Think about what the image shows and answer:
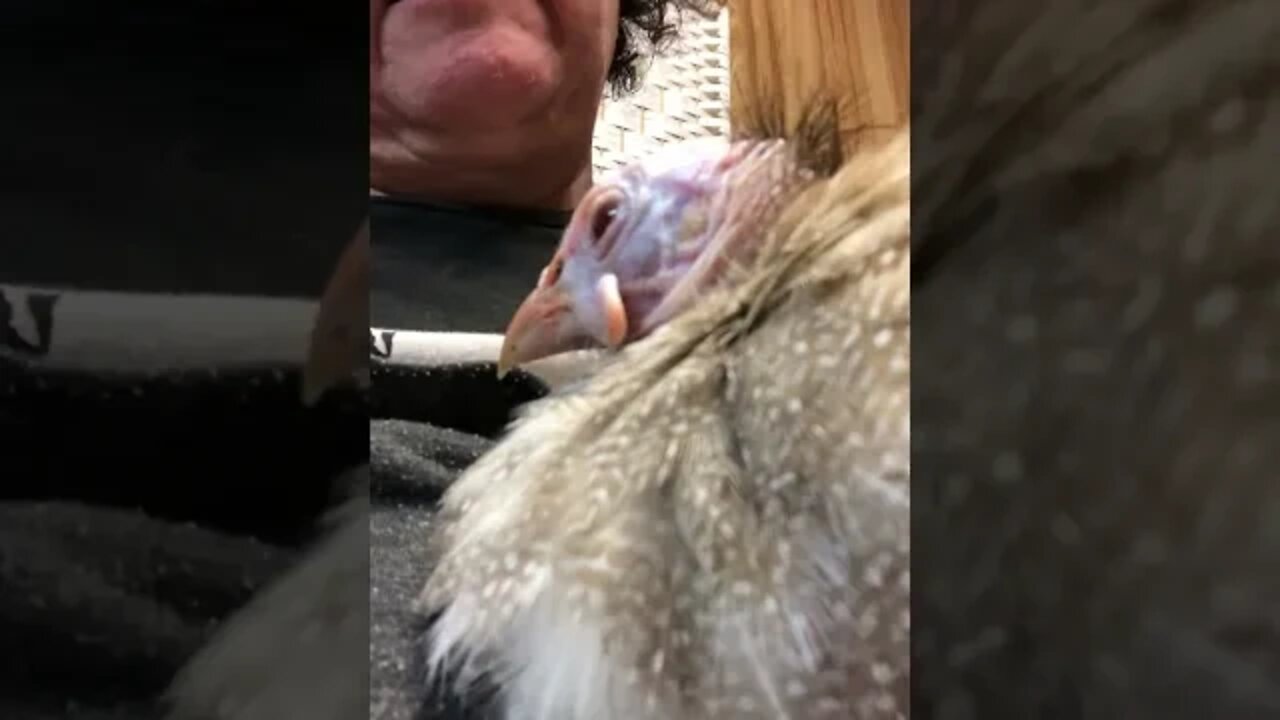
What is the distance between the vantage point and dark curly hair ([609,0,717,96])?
96cm

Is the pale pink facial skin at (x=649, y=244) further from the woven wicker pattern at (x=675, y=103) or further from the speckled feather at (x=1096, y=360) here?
the speckled feather at (x=1096, y=360)

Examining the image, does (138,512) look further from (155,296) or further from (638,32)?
(638,32)

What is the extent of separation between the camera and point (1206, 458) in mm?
972

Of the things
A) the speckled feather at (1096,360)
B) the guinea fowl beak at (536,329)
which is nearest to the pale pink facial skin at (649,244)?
the guinea fowl beak at (536,329)

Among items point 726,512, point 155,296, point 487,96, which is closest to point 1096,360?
point 726,512

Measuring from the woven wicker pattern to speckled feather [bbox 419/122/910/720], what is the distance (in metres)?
0.08

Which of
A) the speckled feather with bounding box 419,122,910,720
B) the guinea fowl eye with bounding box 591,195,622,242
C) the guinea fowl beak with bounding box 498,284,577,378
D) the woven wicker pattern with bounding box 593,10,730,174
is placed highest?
the woven wicker pattern with bounding box 593,10,730,174

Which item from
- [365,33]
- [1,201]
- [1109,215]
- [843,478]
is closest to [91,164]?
[1,201]

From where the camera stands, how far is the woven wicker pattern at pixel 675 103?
96 centimetres

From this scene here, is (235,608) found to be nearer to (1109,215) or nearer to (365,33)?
(365,33)

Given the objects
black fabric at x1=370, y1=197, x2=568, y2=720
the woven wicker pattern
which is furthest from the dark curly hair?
black fabric at x1=370, y1=197, x2=568, y2=720

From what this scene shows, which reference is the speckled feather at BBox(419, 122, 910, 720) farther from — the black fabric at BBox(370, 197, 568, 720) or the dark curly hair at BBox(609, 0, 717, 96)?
the dark curly hair at BBox(609, 0, 717, 96)

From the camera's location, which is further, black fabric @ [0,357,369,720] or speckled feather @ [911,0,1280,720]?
speckled feather @ [911,0,1280,720]

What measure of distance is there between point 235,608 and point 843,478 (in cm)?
36
